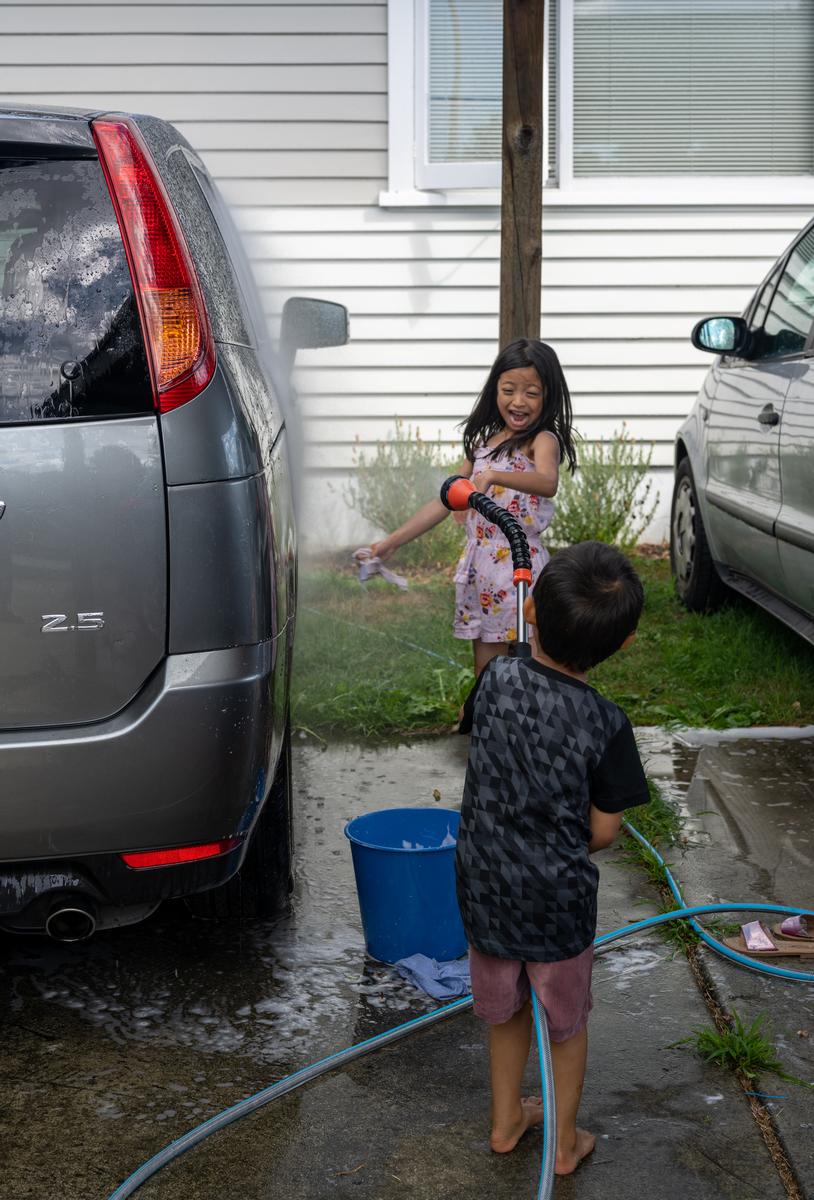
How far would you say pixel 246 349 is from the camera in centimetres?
288

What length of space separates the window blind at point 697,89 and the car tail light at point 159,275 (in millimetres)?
6590

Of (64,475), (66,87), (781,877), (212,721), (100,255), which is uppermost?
(66,87)

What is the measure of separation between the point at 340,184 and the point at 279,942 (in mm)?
6153

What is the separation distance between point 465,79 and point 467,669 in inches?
177

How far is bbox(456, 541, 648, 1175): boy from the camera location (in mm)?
2225

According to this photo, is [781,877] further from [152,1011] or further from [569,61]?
[569,61]

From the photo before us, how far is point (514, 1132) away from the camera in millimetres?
2375

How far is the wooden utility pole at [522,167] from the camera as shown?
6082mm

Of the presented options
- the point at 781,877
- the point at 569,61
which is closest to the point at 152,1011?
the point at 781,877

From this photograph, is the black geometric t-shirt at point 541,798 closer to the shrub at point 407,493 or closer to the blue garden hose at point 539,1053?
the blue garden hose at point 539,1053

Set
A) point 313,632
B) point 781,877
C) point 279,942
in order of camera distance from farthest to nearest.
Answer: point 313,632 < point 781,877 < point 279,942

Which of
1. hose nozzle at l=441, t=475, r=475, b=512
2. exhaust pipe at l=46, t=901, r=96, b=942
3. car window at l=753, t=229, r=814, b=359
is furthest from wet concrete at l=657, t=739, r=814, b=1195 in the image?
car window at l=753, t=229, r=814, b=359

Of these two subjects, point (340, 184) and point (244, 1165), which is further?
point (340, 184)

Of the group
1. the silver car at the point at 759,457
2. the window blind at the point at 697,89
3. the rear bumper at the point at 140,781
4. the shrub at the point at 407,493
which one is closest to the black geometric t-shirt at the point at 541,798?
the rear bumper at the point at 140,781
